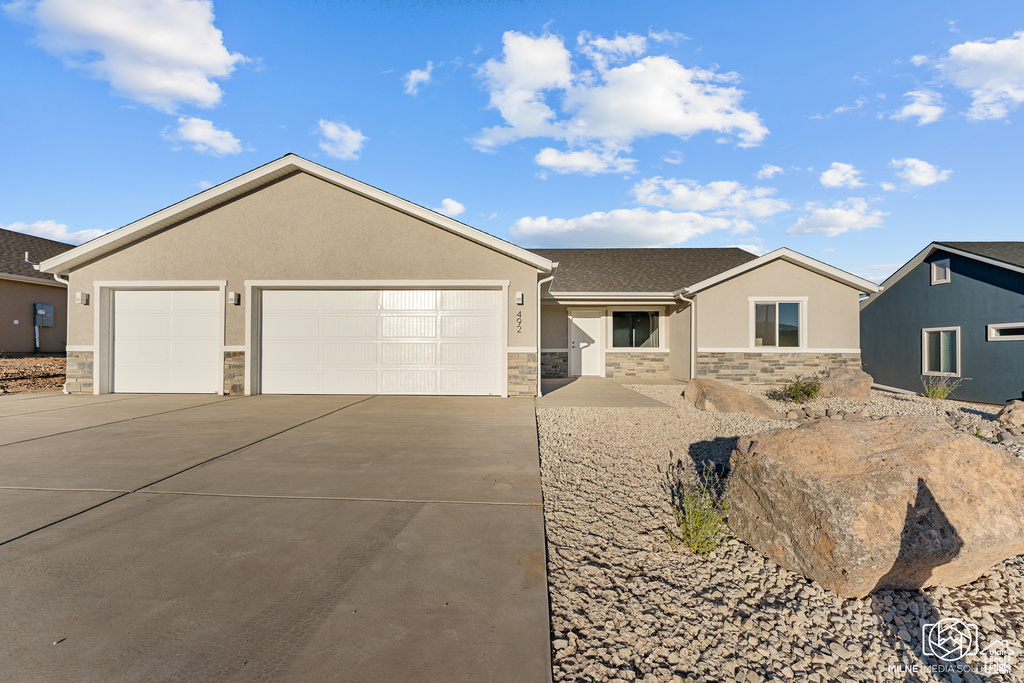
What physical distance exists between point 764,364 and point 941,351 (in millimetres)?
4272

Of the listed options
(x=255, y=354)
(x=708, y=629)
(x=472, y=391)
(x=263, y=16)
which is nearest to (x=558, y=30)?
(x=263, y=16)

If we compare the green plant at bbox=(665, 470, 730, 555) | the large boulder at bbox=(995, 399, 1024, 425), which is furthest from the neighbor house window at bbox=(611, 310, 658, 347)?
the green plant at bbox=(665, 470, 730, 555)

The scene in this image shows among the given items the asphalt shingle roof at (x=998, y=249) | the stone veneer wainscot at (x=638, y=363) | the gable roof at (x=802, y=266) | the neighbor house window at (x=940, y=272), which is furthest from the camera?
the stone veneer wainscot at (x=638, y=363)

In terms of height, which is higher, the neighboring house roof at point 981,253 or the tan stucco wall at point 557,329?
the neighboring house roof at point 981,253

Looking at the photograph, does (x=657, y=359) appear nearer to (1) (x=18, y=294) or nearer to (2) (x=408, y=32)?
(2) (x=408, y=32)

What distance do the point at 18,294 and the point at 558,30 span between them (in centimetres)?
1888

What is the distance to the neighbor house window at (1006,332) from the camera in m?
10.2

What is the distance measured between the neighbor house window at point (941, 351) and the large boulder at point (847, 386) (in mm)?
2838

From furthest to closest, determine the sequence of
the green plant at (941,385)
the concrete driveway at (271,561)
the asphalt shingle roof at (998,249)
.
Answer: the green plant at (941,385), the asphalt shingle roof at (998,249), the concrete driveway at (271,561)

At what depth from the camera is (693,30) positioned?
378 inches

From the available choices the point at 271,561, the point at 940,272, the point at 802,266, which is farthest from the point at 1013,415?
the point at 271,561

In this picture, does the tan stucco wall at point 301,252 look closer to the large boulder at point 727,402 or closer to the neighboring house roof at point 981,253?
the large boulder at point 727,402

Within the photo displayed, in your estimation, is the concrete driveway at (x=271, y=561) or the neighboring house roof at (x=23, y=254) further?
the neighboring house roof at (x=23, y=254)
